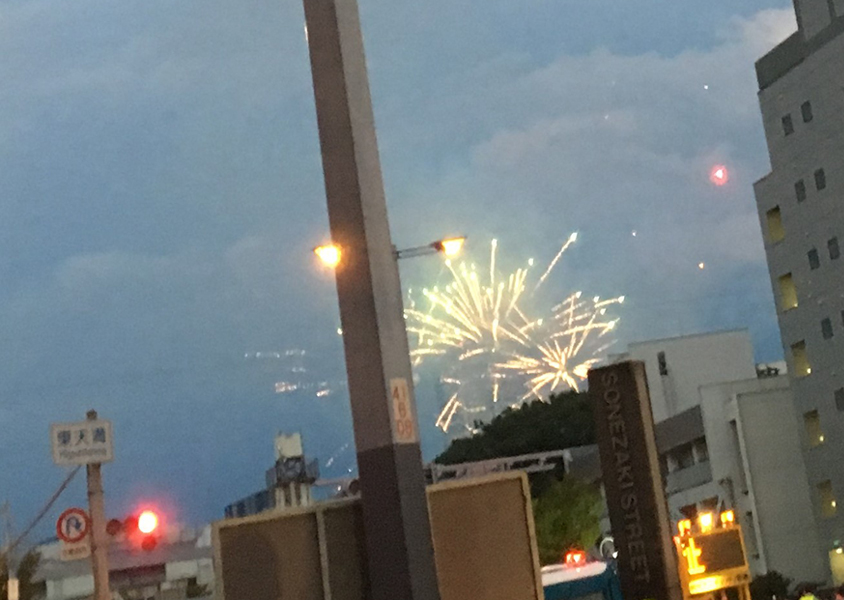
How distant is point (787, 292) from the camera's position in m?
59.5

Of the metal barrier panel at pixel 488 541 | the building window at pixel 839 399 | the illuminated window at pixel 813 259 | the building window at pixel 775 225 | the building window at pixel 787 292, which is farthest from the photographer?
the building window at pixel 775 225

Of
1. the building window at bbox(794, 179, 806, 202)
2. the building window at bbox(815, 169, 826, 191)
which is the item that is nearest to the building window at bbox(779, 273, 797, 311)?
the building window at bbox(794, 179, 806, 202)

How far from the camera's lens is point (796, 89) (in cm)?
5738

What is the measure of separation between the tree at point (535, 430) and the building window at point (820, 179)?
30673 millimetres

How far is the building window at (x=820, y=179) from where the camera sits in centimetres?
5609

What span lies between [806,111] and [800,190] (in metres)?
3.43

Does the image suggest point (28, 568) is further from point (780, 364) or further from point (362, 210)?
point (780, 364)

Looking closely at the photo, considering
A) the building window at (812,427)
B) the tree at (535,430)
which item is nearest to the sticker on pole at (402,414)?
the building window at (812,427)

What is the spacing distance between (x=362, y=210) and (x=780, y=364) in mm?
81676

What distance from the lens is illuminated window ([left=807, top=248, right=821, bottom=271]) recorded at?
5699 centimetres

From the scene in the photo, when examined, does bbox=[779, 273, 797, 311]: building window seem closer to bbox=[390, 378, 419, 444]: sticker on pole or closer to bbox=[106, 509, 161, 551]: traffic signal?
bbox=[106, 509, 161, 551]: traffic signal

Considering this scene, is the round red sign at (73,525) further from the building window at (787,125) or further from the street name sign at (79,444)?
the building window at (787,125)

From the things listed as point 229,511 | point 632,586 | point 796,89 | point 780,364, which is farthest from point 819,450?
point 229,511

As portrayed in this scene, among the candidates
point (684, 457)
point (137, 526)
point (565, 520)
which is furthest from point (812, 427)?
point (137, 526)
